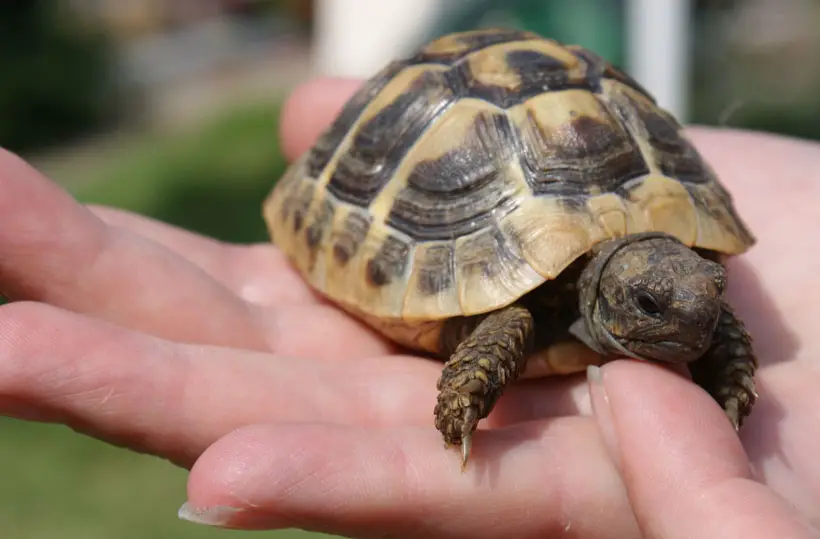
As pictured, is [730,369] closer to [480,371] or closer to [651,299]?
[651,299]

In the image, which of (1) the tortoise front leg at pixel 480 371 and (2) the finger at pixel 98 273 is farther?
(2) the finger at pixel 98 273

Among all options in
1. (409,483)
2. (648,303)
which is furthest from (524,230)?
(409,483)

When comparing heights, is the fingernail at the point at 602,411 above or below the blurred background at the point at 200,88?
above

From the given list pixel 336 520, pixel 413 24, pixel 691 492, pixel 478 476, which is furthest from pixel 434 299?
pixel 413 24

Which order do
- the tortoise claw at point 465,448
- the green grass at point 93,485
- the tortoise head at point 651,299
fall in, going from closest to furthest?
1. the tortoise claw at point 465,448
2. the tortoise head at point 651,299
3. the green grass at point 93,485

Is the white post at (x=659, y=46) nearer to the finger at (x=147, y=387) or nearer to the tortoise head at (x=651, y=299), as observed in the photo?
the tortoise head at (x=651, y=299)

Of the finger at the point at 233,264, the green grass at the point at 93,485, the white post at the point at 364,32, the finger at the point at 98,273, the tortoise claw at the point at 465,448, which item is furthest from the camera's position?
the white post at the point at 364,32

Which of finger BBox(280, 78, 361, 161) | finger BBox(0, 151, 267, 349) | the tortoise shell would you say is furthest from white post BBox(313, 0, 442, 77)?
finger BBox(0, 151, 267, 349)

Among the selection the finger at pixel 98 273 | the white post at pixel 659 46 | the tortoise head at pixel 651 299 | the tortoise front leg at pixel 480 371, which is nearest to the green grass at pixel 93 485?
the finger at pixel 98 273
